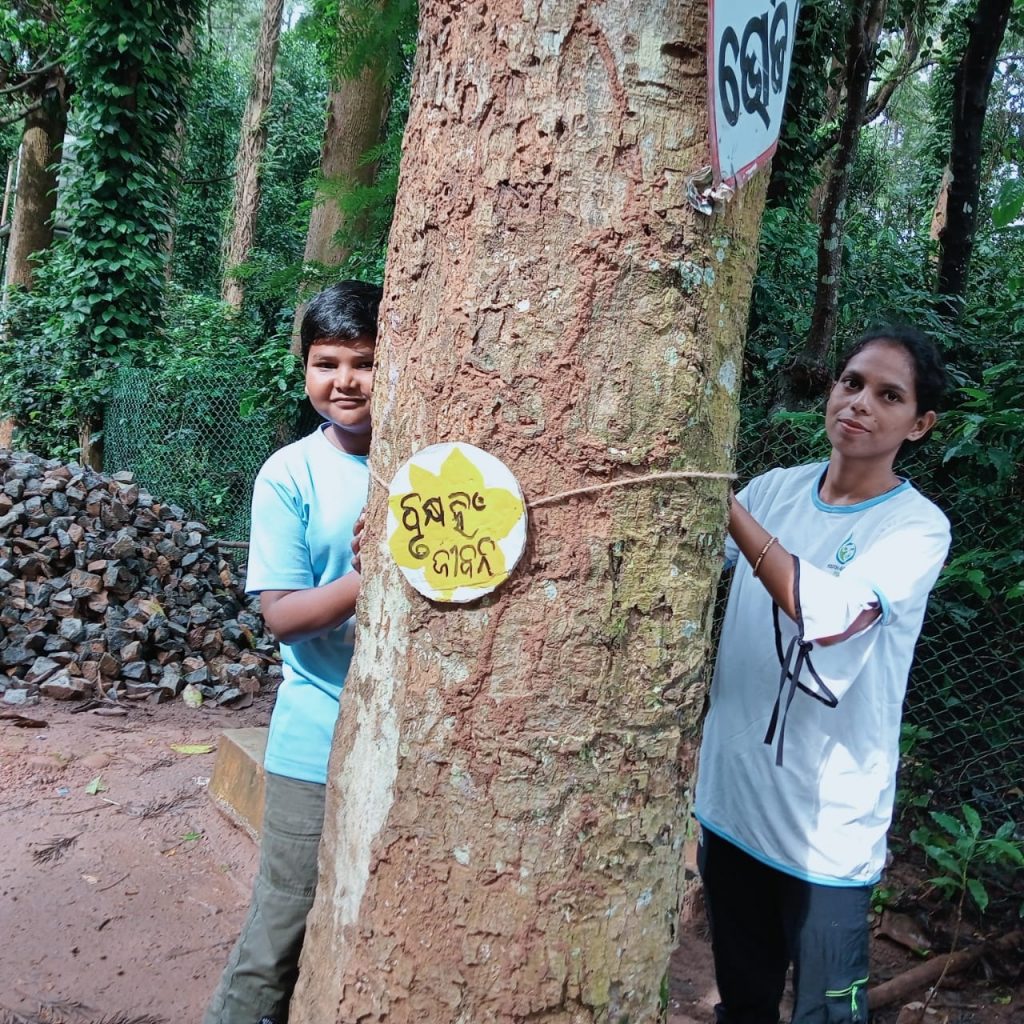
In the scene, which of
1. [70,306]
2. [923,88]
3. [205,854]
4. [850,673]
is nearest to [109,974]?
[205,854]

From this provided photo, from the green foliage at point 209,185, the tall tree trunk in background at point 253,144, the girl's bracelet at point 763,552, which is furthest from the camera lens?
the green foliage at point 209,185

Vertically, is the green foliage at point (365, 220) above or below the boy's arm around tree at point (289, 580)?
above

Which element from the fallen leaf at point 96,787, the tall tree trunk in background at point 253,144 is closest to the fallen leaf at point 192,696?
the fallen leaf at point 96,787

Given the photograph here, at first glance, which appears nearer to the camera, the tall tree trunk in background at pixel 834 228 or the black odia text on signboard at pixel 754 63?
the black odia text on signboard at pixel 754 63

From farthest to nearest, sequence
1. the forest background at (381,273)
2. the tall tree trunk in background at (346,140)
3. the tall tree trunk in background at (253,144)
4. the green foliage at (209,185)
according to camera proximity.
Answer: the green foliage at (209,185) < the tall tree trunk in background at (253,144) < the tall tree trunk in background at (346,140) < the forest background at (381,273)

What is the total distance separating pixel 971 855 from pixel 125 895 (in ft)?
9.55

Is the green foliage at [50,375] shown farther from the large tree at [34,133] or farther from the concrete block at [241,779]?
the concrete block at [241,779]

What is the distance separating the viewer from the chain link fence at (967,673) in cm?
326

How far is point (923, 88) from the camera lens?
1559 centimetres

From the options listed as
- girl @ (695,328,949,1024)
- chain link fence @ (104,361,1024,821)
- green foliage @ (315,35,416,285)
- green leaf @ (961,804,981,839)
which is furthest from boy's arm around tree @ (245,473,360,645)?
green foliage @ (315,35,416,285)

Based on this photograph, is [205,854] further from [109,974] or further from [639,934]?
[639,934]

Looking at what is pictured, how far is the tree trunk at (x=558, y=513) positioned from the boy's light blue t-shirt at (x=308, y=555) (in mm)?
554

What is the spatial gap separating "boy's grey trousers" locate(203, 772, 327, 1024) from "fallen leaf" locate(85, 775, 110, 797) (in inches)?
105

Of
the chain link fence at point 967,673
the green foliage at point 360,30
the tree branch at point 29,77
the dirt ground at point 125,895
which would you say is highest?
the tree branch at point 29,77
